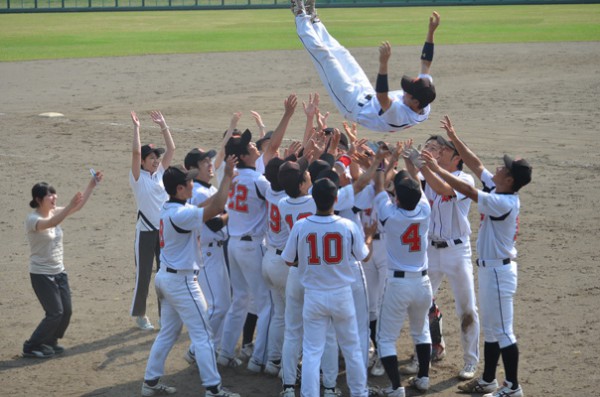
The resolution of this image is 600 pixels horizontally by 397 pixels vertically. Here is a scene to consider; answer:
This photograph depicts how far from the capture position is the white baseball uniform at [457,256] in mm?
8070

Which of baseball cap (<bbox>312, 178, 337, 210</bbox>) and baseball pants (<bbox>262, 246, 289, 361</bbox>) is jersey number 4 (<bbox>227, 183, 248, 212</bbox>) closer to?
baseball pants (<bbox>262, 246, 289, 361</bbox>)

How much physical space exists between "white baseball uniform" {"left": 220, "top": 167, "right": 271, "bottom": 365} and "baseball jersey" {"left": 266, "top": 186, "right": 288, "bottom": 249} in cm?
25

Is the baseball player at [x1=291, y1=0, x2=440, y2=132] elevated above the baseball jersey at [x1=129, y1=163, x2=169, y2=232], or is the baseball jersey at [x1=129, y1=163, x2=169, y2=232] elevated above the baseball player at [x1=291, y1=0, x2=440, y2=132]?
the baseball player at [x1=291, y1=0, x2=440, y2=132]

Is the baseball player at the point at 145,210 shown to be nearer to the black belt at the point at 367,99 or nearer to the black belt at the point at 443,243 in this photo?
the black belt at the point at 367,99

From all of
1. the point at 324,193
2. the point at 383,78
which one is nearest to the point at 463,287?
the point at 324,193

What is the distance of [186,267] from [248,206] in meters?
1.13

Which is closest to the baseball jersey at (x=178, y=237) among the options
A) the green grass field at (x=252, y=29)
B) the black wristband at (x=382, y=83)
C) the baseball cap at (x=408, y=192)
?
the baseball cap at (x=408, y=192)

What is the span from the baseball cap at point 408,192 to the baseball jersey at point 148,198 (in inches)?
117

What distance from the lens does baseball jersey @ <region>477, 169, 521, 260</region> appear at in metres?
7.29

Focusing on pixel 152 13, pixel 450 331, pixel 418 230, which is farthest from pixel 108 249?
pixel 152 13

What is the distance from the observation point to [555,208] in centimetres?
1356

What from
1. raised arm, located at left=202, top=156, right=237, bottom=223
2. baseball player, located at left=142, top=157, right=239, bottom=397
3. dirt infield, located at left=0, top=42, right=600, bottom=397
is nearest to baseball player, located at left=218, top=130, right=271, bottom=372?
dirt infield, located at left=0, top=42, right=600, bottom=397

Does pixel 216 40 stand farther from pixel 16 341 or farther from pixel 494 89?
pixel 16 341

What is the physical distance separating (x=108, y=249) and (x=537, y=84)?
1556 cm
